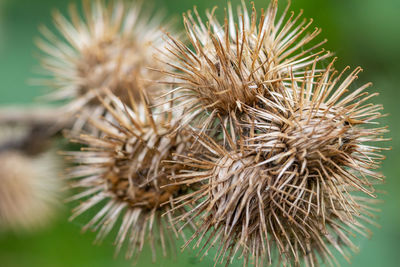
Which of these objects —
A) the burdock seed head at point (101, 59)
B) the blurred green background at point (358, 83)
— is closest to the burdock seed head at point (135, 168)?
the burdock seed head at point (101, 59)

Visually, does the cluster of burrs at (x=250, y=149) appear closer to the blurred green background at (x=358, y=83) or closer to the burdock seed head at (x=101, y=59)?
the burdock seed head at (x=101, y=59)

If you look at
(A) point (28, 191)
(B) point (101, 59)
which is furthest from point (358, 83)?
(A) point (28, 191)

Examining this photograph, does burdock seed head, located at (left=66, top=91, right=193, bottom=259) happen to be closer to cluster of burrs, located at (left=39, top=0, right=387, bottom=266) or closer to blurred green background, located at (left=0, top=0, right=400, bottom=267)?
cluster of burrs, located at (left=39, top=0, right=387, bottom=266)

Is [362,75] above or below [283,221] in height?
above

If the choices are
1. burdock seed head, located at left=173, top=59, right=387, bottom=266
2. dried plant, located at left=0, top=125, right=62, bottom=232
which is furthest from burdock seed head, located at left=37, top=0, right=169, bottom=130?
burdock seed head, located at left=173, top=59, right=387, bottom=266

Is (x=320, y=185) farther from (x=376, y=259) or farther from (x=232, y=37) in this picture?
(x=376, y=259)

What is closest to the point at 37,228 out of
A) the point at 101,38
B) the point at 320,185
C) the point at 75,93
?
the point at 75,93

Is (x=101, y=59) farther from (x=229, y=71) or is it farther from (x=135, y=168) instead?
(x=229, y=71)
